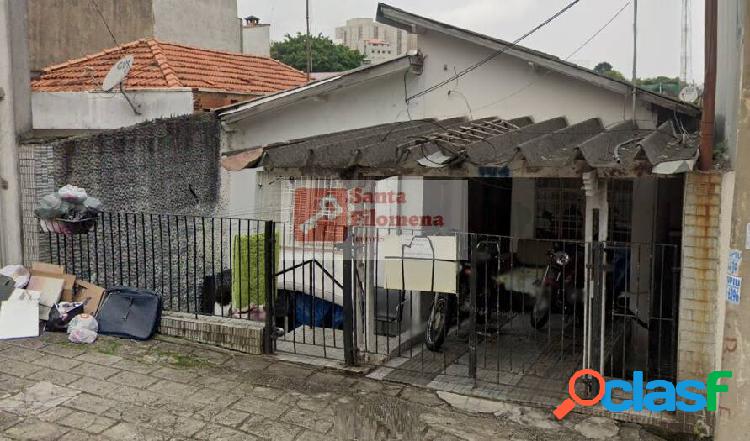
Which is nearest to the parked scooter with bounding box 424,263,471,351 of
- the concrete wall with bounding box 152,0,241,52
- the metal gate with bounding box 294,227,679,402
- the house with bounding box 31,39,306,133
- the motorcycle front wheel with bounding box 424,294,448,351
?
the motorcycle front wheel with bounding box 424,294,448,351

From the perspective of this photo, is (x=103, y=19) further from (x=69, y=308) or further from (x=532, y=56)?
(x=532, y=56)

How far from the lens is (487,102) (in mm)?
8242

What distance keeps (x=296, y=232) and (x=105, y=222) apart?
302cm

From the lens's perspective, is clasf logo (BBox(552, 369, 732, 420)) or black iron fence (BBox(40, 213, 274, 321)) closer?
clasf logo (BBox(552, 369, 732, 420))

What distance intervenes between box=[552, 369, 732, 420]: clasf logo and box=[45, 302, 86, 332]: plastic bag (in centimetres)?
627

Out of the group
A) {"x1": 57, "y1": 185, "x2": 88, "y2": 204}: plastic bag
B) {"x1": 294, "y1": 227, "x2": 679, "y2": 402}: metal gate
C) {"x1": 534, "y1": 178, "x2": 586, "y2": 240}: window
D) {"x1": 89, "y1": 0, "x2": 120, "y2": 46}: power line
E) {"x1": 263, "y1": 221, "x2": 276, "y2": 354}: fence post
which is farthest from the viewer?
{"x1": 89, "y1": 0, "x2": 120, "y2": 46}: power line

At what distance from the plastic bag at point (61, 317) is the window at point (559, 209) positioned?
7187 millimetres

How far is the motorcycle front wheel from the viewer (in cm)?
798

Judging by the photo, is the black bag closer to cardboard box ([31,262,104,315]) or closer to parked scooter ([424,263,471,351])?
cardboard box ([31,262,104,315])

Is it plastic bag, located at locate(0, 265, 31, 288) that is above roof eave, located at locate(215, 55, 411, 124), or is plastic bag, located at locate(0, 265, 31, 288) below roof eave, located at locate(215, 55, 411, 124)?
below

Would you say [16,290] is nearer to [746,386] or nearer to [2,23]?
[2,23]

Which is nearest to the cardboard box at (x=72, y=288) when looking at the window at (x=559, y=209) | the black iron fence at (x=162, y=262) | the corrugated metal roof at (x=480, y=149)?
the black iron fence at (x=162, y=262)

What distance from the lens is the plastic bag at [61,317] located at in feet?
27.5

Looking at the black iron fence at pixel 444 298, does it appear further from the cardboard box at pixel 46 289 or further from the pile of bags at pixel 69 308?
the cardboard box at pixel 46 289
